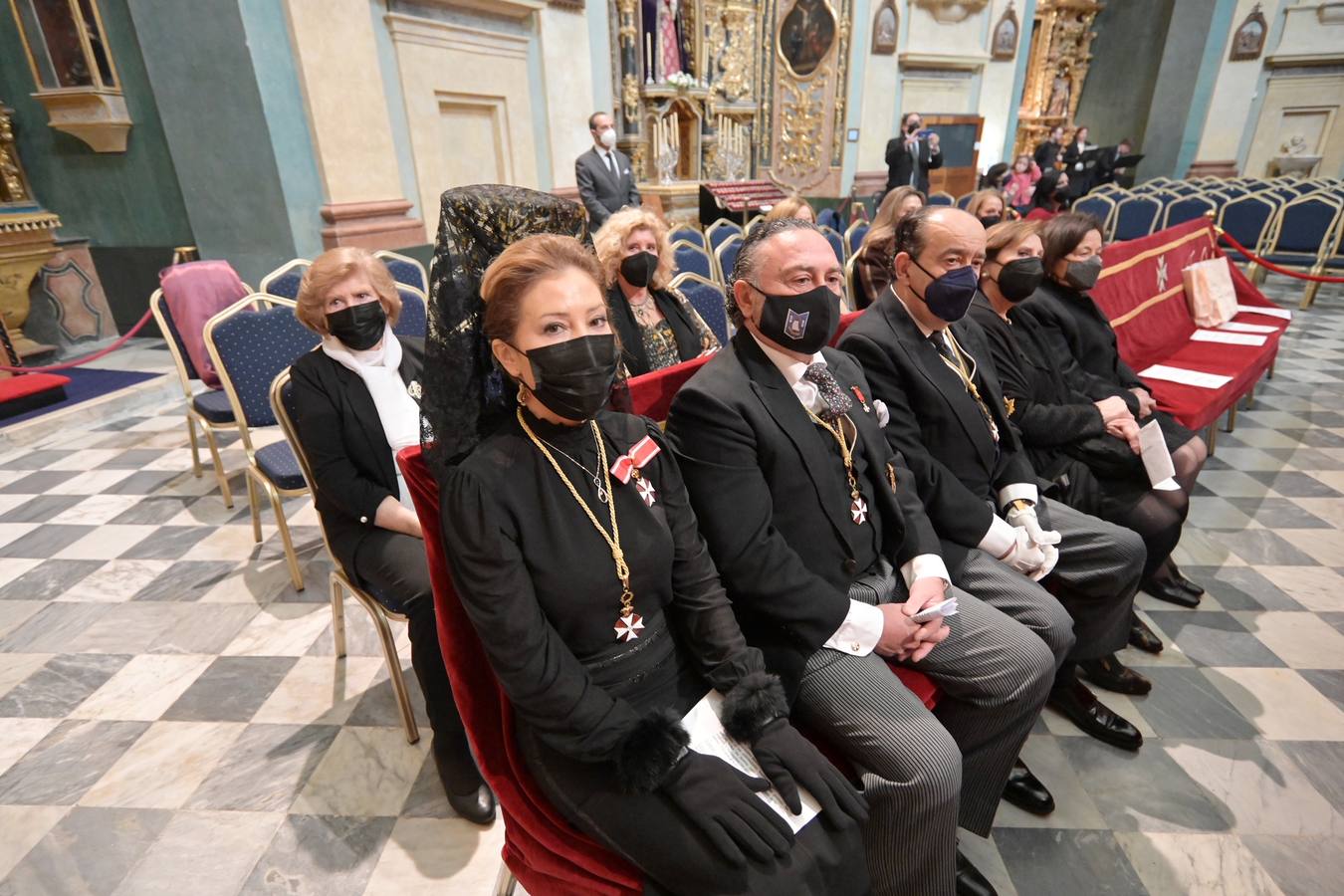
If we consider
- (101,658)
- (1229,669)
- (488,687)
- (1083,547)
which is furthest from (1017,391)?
(101,658)

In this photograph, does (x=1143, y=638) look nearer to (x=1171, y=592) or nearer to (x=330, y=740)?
(x=1171, y=592)

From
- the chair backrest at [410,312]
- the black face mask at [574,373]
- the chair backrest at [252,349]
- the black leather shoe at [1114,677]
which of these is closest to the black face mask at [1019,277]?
the black leather shoe at [1114,677]

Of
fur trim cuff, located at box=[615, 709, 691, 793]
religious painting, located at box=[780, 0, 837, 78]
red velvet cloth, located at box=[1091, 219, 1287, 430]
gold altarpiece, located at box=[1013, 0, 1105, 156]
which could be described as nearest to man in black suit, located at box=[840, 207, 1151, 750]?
fur trim cuff, located at box=[615, 709, 691, 793]

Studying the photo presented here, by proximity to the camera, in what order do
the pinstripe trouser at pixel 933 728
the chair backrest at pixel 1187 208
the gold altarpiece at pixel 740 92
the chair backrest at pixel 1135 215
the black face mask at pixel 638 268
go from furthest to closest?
the gold altarpiece at pixel 740 92 < the chair backrest at pixel 1135 215 < the chair backrest at pixel 1187 208 < the black face mask at pixel 638 268 < the pinstripe trouser at pixel 933 728

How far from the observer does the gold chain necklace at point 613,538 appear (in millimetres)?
1264

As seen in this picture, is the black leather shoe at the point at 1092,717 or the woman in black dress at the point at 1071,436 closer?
the black leather shoe at the point at 1092,717

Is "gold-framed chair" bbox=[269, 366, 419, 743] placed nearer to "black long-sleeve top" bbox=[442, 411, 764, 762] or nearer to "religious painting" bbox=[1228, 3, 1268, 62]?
"black long-sleeve top" bbox=[442, 411, 764, 762]

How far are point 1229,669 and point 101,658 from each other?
158 inches

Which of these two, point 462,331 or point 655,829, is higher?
point 462,331

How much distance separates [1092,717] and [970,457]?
2.90 feet

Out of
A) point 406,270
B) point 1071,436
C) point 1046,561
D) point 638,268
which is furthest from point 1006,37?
point 1046,561

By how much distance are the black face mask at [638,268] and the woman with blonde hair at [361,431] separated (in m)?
0.94

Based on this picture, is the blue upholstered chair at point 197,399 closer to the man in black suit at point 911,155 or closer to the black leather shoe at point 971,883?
the black leather shoe at point 971,883

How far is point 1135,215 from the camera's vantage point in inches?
321
